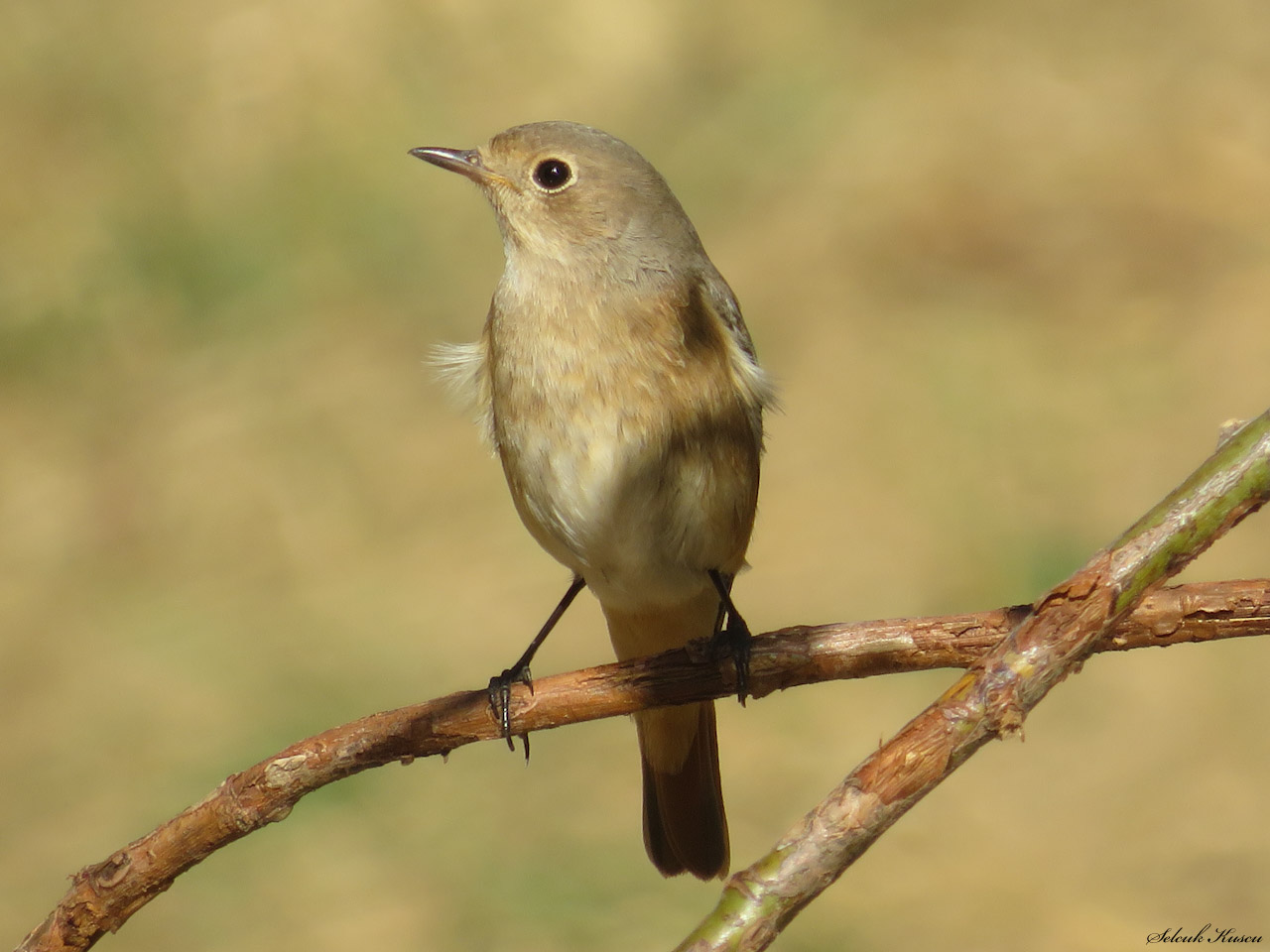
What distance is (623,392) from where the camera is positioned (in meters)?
3.67

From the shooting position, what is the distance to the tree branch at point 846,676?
2.21 m

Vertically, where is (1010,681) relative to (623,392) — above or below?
below

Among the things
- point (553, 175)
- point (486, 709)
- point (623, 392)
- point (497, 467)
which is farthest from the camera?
point (497, 467)

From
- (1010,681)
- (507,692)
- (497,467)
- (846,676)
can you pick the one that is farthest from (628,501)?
(497,467)

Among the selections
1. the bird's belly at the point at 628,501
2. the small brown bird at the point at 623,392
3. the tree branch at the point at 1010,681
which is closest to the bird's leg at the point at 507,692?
the small brown bird at the point at 623,392

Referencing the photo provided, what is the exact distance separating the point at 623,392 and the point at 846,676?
1.07 metres

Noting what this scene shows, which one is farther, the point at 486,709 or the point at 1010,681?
the point at 486,709

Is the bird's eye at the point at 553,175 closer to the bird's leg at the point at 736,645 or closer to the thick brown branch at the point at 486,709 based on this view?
the bird's leg at the point at 736,645

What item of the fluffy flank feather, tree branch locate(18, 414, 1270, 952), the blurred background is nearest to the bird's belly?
the fluffy flank feather

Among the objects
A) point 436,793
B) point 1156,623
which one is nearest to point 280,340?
point 436,793

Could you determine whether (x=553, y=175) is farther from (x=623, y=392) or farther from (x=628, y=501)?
(x=628, y=501)

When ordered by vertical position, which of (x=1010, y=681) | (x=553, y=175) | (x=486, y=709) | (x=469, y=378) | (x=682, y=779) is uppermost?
(x=553, y=175)

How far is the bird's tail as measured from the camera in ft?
13.6

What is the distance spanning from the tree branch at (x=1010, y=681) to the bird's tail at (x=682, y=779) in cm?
188
